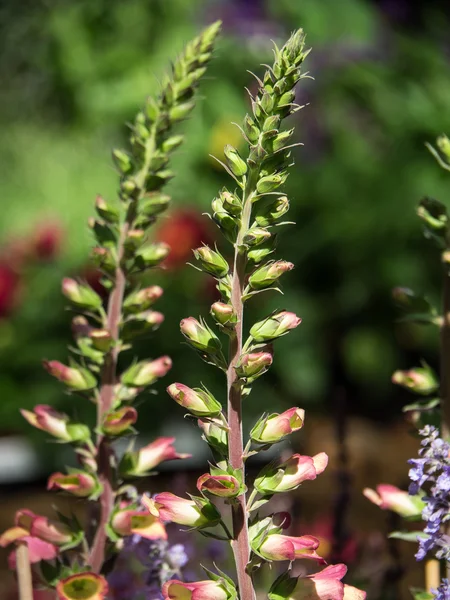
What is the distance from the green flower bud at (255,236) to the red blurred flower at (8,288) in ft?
7.64

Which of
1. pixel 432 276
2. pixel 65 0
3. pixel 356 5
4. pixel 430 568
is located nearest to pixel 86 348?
pixel 430 568

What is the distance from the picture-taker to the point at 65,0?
18.0 feet

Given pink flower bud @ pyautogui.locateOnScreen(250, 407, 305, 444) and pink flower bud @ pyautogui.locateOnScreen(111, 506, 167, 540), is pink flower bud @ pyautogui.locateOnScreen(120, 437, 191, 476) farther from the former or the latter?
pink flower bud @ pyautogui.locateOnScreen(250, 407, 305, 444)

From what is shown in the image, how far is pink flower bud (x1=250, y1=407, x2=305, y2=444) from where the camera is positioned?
1.64ft

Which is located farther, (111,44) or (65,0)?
(65,0)

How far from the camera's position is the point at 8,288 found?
277cm

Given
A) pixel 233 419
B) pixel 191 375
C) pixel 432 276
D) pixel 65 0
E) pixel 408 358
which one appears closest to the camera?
pixel 233 419

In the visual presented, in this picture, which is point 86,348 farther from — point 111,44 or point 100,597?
point 111,44

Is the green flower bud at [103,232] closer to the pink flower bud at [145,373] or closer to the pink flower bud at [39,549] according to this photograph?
the pink flower bud at [145,373]

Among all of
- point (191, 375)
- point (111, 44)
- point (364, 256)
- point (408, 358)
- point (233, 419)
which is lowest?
point (408, 358)

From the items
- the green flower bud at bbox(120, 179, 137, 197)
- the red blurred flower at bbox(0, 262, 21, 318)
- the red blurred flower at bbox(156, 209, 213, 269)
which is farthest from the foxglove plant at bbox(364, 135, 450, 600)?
the red blurred flower at bbox(0, 262, 21, 318)

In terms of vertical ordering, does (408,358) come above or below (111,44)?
below

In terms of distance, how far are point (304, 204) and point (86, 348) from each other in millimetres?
2789

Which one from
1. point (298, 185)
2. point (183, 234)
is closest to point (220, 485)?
point (183, 234)
